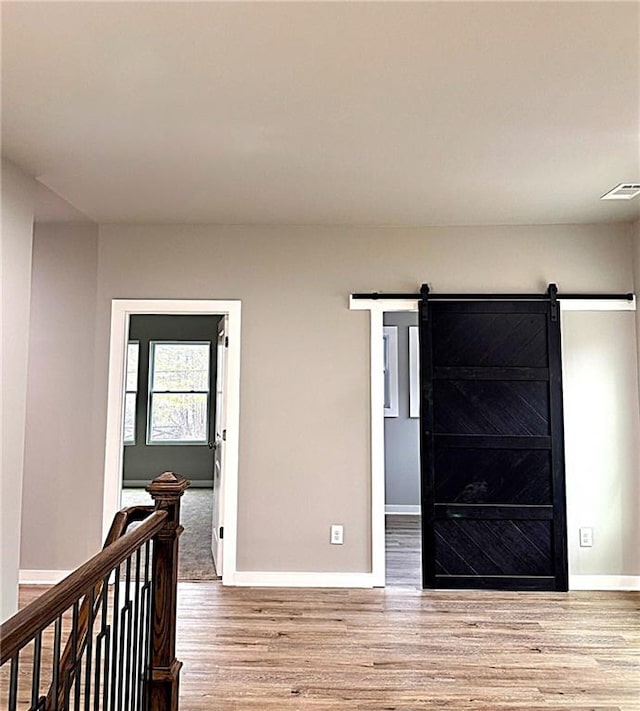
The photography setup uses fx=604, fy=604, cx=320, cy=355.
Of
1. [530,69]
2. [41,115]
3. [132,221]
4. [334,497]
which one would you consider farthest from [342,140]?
[334,497]

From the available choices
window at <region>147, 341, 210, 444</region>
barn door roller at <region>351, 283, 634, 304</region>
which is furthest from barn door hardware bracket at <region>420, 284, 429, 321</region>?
window at <region>147, 341, 210, 444</region>

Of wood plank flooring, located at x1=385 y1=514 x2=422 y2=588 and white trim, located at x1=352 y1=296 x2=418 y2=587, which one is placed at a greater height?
white trim, located at x1=352 y1=296 x2=418 y2=587

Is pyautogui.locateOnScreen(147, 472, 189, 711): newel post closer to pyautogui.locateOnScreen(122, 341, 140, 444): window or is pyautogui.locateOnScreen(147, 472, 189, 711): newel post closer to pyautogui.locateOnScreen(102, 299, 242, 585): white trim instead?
pyautogui.locateOnScreen(102, 299, 242, 585): white trim

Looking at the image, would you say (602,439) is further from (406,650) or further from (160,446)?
(160,446)

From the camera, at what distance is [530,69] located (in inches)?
90.7

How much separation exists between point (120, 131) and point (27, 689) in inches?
104

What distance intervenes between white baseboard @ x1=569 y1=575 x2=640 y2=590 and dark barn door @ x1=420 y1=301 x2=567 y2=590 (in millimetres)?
132

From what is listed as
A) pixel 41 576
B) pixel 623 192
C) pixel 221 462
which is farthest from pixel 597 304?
pixel 41 576

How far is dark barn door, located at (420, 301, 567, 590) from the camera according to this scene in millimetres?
4199

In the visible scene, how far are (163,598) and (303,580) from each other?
220cm

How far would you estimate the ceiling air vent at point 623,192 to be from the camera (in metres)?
3.61

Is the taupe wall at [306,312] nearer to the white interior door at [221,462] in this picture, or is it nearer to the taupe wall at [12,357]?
the white interior door at [221,462]

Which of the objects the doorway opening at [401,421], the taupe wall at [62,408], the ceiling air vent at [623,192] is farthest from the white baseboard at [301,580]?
the ceiling air vent at [623,192]

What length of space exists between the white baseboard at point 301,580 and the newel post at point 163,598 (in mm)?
2018
